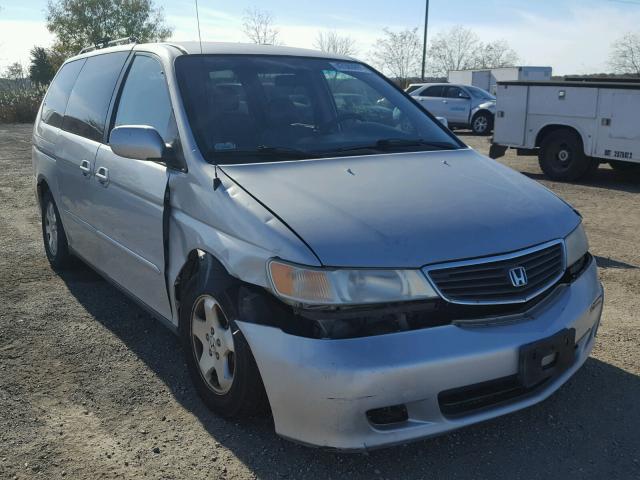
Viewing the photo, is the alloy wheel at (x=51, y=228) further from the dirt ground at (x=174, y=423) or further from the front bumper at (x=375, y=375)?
the front bumper at (x=375, y=375)

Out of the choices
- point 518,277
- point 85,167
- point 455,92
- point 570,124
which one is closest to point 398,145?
point 518,277

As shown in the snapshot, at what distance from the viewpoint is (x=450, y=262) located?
247 cm

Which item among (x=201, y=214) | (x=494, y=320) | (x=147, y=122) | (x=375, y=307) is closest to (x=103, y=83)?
(x=147, y=122)

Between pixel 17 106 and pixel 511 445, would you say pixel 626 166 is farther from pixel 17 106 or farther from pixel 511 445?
pixel 17 106

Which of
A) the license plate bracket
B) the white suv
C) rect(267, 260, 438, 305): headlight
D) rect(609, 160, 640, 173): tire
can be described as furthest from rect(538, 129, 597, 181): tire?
the white suv

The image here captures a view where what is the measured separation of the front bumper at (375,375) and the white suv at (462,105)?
58.0 ft

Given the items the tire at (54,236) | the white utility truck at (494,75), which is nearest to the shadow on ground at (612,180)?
the tire at (54,236)

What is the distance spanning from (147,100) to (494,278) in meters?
2.26

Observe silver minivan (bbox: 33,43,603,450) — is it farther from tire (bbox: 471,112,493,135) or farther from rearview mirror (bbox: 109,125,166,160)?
tire (bbox: 471,112,493,135)

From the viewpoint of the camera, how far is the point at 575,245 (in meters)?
2.99

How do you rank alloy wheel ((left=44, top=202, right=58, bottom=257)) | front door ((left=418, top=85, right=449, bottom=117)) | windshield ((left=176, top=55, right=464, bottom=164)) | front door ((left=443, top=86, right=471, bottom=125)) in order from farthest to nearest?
front door ((left=418, top=85, right=449, bottom=117)), front door ((left=443, top=86, right=471, bottom=125)), alloy wheel ((left=44, top=202, right=58, bottom=257)), windshield ((left=176, top=55, right=464, bottom=164))

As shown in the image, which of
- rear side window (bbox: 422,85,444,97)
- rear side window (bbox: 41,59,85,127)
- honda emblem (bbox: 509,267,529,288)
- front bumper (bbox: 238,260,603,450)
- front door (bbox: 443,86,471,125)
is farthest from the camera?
rear side window (bbox: 422,85,444,97)

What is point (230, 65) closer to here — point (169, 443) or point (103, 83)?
point (103, 83)

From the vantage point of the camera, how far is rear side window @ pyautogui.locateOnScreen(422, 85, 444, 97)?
20.2 metres
